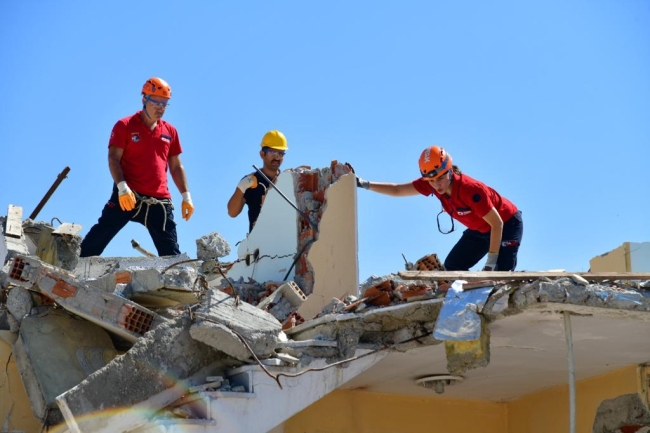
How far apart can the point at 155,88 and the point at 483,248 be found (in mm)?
3643

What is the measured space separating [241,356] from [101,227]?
11.5 ft

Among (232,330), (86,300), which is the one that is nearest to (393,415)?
(232,330)

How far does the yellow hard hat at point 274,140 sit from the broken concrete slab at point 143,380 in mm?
4403

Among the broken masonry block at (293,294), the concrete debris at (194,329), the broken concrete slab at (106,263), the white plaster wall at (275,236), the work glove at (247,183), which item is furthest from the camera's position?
the work glove at (247,183)

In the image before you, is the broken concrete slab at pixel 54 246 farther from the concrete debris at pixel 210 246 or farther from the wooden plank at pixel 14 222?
the concrete debris at pixel 210 246

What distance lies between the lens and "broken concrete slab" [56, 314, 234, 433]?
7.55 metres

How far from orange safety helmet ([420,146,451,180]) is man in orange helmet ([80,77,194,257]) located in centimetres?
284

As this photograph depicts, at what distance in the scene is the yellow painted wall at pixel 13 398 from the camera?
28.4 feet

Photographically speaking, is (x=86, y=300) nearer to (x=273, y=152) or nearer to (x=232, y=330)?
(x=232, y=330)

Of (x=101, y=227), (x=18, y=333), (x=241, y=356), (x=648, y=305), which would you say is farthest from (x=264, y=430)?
(x=101, y=227)

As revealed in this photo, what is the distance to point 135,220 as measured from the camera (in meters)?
11.1

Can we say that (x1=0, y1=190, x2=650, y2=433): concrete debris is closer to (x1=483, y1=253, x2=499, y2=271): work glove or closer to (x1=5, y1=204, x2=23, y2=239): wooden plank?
(x1=5, y1=204, x2=23, y2=239): wooden plank

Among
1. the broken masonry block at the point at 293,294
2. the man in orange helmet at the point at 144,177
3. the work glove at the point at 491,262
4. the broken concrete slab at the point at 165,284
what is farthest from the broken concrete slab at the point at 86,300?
the work glove at the point at 491,262

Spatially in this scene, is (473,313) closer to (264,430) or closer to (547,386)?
(264,430)
